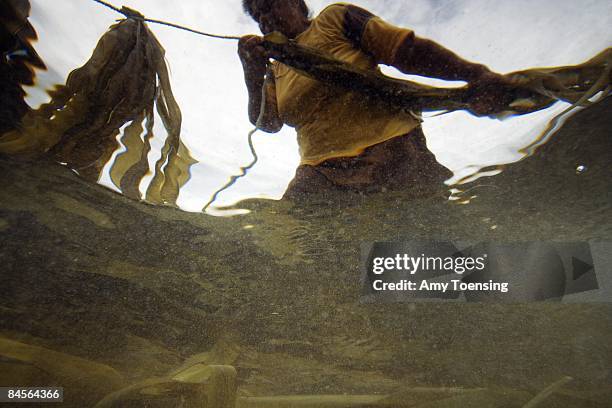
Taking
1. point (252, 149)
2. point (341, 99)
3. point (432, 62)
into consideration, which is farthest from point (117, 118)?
point (432, 62)

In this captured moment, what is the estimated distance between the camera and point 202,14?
11.9 ft

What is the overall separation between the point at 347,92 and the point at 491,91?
1715 millimetres

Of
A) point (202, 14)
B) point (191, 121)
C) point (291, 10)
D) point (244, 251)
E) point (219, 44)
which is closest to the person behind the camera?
point (291, 10)

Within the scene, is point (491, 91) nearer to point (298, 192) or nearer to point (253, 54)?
point (253, 54)

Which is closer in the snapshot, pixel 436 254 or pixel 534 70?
pixel 534 70

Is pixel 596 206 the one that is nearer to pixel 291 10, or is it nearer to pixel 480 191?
pixel 480 191

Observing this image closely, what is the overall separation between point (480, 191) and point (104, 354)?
1235 cm

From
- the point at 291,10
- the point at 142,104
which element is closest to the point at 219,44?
the point at 291,10

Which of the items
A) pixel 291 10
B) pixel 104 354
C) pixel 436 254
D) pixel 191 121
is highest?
pixel 291 10

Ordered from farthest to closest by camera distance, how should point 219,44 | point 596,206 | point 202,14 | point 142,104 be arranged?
1. point 596,206
2. point 142,104
3. point 219,44
4. point 202,14

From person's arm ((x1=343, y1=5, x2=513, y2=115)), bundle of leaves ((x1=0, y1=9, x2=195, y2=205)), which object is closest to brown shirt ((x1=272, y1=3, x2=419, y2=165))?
person's arm ((x1=343, y1=5, x2=513, y2=115))

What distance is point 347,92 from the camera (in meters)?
3.63

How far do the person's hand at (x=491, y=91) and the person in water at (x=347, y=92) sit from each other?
0.04ft

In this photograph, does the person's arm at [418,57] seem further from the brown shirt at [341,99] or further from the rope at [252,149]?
the rope at [252,149]
